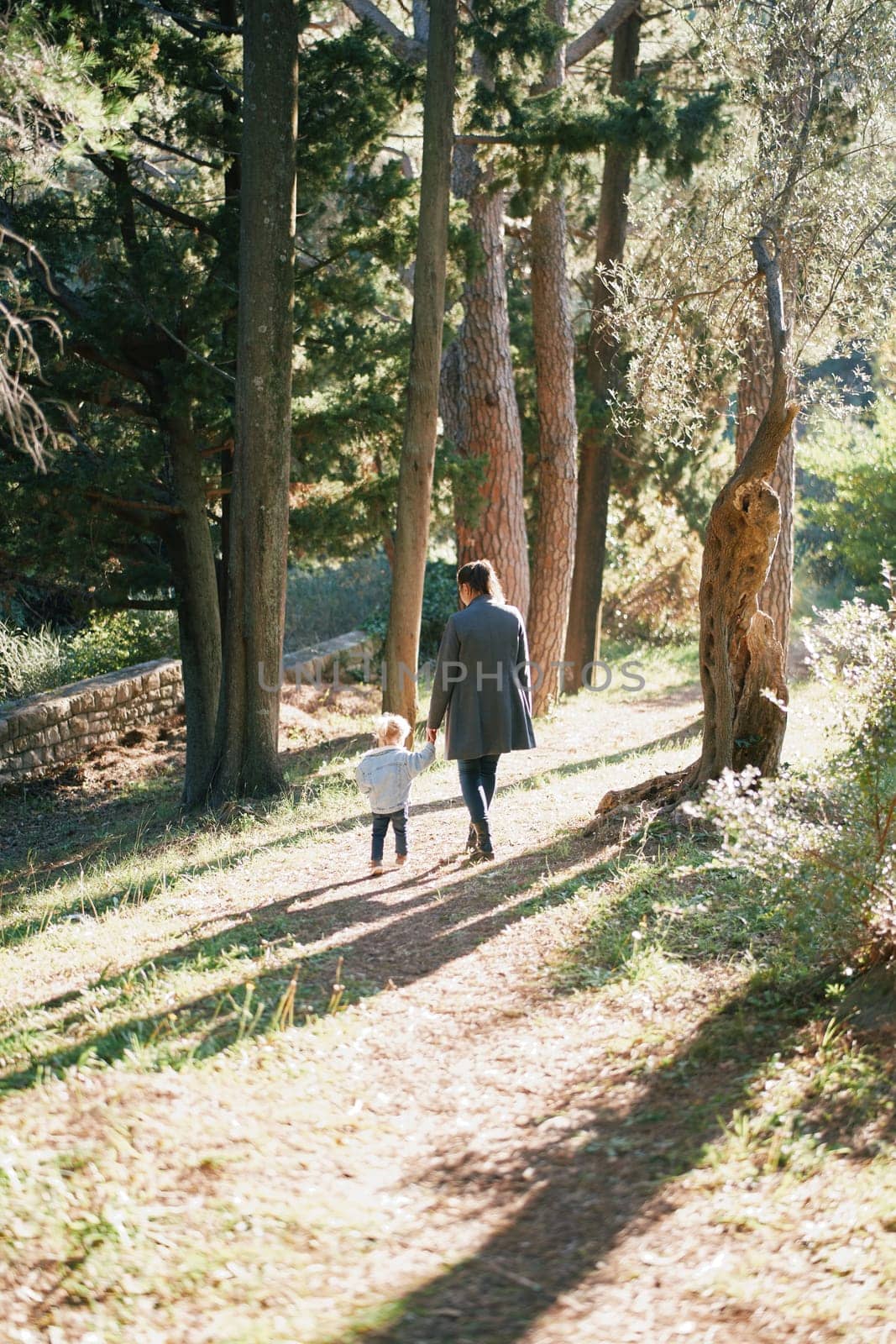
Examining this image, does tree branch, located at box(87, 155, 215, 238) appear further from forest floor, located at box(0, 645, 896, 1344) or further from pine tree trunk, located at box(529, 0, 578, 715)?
forest floor, located at box(0, 645, 896, 1344)

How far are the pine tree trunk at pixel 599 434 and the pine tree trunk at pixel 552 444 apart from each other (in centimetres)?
49

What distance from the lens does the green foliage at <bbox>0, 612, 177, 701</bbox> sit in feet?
47.2

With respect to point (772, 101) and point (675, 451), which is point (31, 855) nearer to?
point (772, 101)

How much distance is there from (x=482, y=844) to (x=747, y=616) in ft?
7.01

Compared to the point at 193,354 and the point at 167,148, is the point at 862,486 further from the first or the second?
the point at 167,148

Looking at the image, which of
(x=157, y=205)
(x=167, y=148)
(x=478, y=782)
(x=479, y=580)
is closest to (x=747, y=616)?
(x=479, y=580)

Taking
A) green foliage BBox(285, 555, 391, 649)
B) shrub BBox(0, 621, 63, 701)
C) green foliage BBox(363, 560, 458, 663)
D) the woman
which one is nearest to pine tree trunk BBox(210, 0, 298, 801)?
the woman

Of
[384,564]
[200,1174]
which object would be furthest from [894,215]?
[384,564]

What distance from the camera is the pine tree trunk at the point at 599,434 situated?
15.0m

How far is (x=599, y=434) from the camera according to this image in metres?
15.9

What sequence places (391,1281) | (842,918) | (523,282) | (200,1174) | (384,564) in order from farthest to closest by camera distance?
(384,564) < (523,282) < (842,918) < (200,1174) < (391,1281)

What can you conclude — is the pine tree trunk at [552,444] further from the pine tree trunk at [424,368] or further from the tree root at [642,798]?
the tree root at [642,798]

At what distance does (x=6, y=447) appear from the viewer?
10.1 metres

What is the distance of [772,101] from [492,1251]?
30.1 ft
